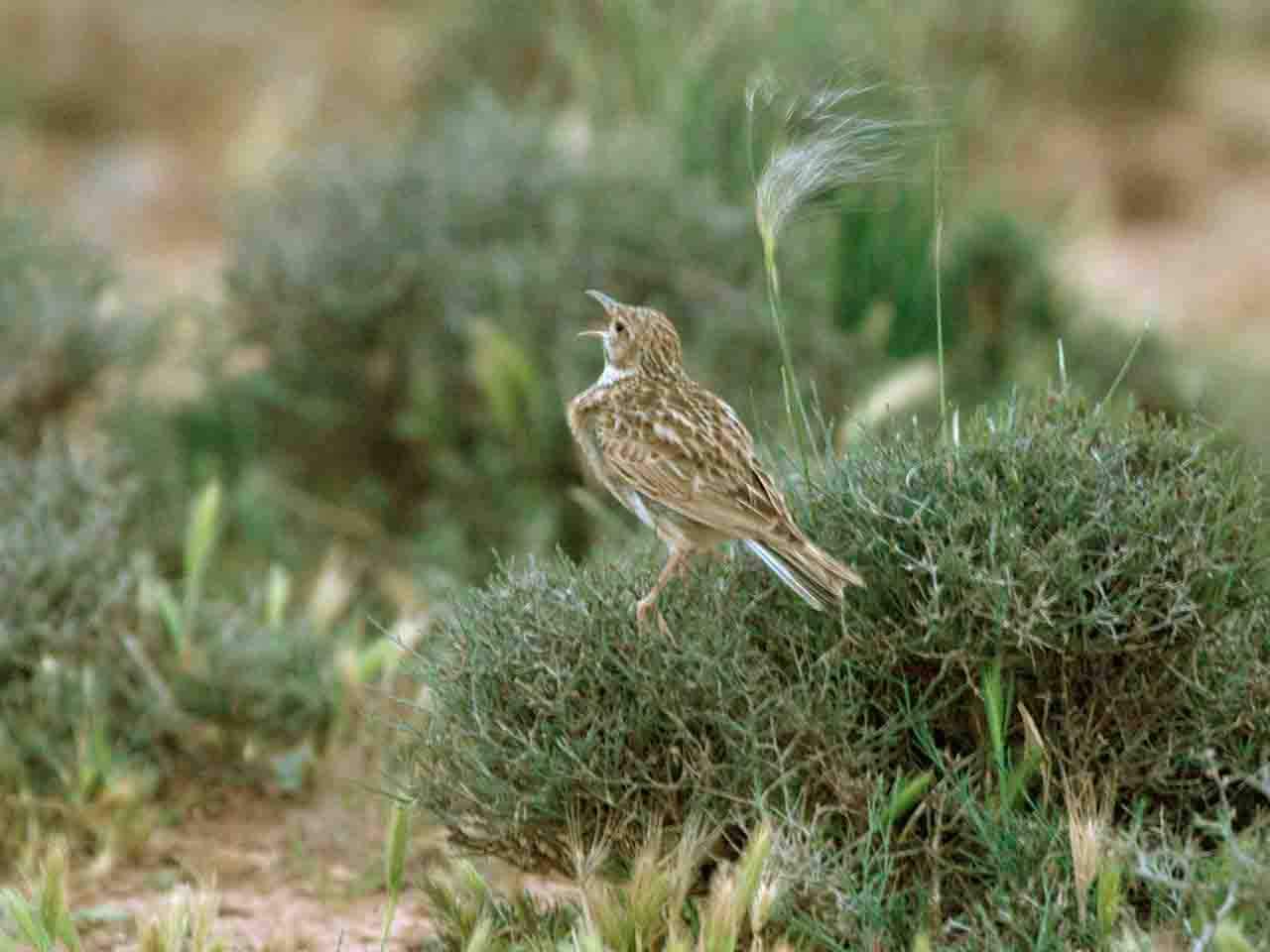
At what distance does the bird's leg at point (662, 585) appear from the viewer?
4.03m

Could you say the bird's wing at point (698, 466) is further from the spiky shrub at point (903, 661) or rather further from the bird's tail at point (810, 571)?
the spiky shrub at point (903, 661)

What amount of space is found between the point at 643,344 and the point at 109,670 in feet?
6.18

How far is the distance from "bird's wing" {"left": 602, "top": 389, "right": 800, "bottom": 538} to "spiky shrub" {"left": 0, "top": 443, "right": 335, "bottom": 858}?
5.83ft

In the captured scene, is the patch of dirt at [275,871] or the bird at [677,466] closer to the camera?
the bird at [677,466]

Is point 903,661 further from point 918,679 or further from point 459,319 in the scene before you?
point 459,319

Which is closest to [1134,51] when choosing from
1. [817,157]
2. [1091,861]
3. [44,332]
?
[44,332]

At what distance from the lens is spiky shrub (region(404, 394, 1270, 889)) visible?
3.93 metres

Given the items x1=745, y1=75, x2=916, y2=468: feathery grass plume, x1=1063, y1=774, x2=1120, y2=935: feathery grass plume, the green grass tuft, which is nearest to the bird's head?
x1=745, y1=75, x2=916, y2=468: feathery grass plume

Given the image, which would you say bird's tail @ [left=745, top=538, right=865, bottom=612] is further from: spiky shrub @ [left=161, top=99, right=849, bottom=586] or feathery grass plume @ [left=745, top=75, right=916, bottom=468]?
spiky shrub @ [left=161, top=99, right=849, bottom=586]

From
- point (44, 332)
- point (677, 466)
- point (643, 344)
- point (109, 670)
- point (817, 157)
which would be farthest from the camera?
point (44, 332)

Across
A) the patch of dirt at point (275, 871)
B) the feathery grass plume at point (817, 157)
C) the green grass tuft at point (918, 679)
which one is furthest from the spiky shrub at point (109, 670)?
the feathery grass plume at point (817, 157)

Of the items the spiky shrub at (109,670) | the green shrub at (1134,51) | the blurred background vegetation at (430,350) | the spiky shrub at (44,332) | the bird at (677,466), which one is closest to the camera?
the bird at (677,466)

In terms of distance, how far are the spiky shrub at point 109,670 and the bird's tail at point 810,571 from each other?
221 cm

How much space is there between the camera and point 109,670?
5727 mm
